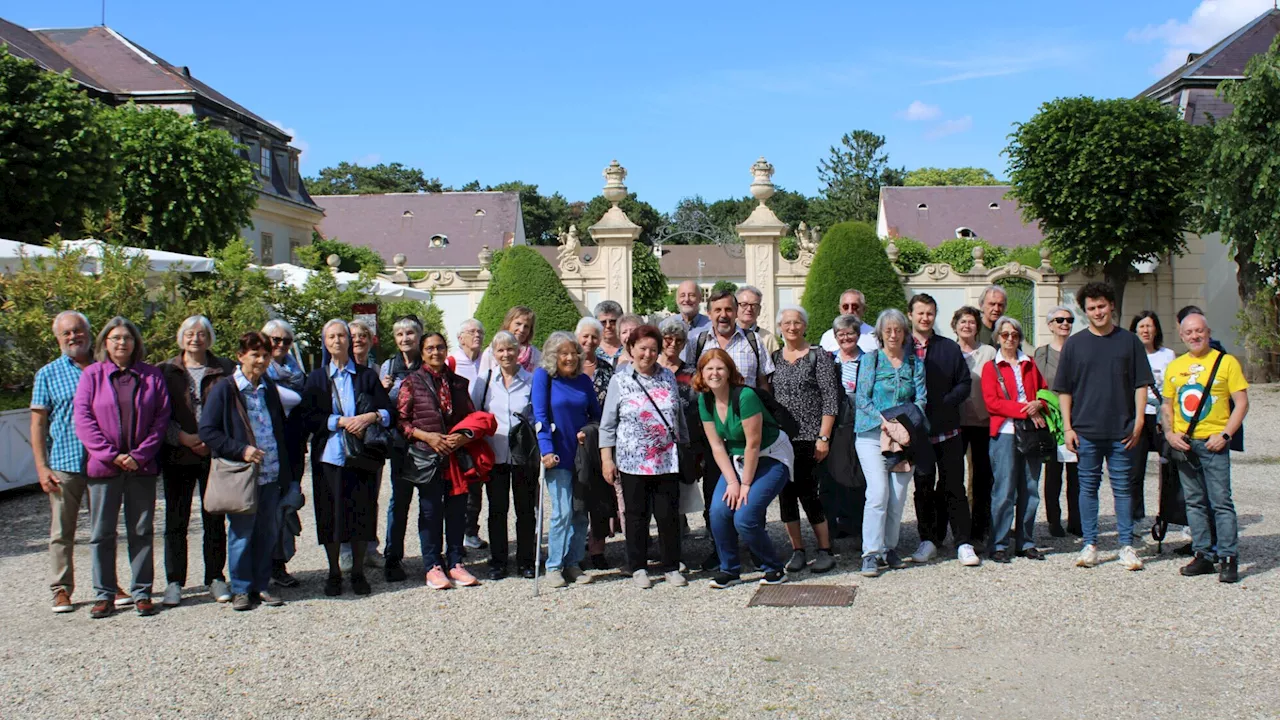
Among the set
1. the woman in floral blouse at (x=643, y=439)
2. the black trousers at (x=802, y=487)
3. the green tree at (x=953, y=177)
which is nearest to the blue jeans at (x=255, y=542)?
the woman in floral blouse at (x=643, y=439)

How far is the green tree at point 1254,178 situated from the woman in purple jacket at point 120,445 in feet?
59.9

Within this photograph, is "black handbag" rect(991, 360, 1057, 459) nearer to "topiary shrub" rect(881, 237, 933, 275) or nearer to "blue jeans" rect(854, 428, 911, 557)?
"blue jeans" rect(854, 428, 911, 557)

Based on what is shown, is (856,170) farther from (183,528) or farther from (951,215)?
(183,528)

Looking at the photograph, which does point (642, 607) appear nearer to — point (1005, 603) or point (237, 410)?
point (1005, 603)

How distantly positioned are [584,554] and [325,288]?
9044mm

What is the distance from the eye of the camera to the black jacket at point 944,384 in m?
6.39

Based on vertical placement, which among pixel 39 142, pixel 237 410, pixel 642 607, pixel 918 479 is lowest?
pixel 642 607

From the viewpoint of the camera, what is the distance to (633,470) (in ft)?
19.9

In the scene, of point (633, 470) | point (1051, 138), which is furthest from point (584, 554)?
point (1051, 138)

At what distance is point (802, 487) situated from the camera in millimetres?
6406

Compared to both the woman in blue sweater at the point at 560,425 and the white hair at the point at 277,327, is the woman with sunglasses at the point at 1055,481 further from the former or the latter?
the white hair at the point at 277,327

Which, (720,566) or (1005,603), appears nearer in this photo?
(1005,603)

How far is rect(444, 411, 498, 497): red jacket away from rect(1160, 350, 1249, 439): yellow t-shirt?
159 inches

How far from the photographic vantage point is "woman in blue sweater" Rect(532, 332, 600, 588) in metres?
6.21
